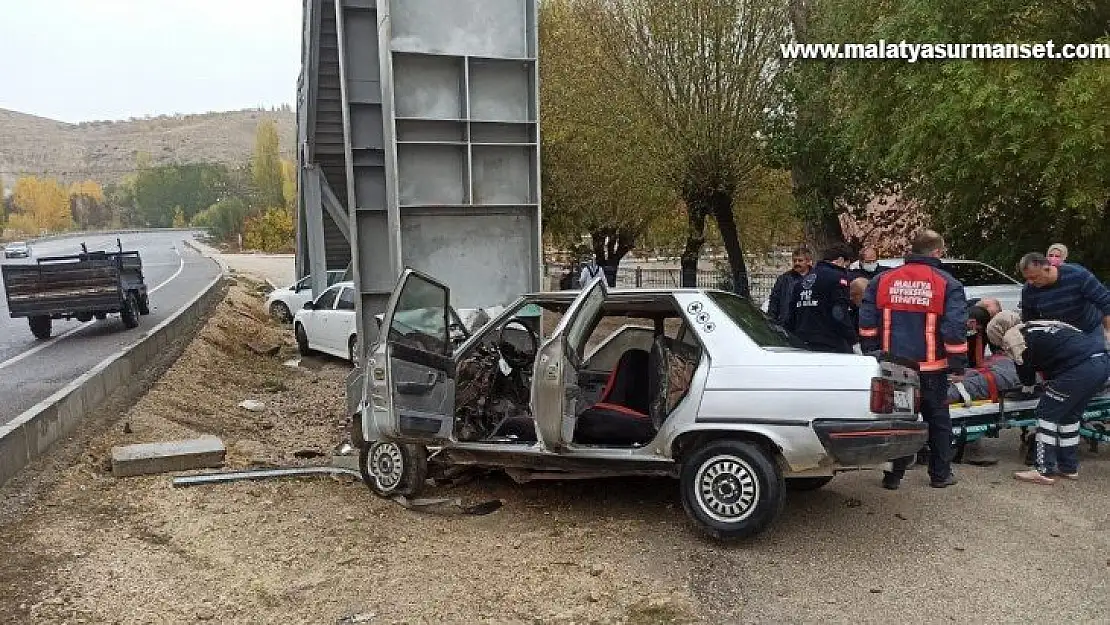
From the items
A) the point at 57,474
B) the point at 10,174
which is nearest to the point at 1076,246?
the point at 57,474

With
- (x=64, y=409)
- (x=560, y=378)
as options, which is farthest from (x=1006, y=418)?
(x=64, y=409)

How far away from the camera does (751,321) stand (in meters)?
5.29

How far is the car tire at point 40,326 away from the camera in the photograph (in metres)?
13.5

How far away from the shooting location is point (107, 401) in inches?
332

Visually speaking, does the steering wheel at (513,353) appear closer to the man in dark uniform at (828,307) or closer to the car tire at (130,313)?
the man in dark uniform at (828,307)

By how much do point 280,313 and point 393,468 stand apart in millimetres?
15323

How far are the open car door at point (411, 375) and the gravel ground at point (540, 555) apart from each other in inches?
25.0

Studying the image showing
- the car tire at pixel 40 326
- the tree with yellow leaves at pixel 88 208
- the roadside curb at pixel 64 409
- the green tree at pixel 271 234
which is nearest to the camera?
the roadside curb at pixel 64 409

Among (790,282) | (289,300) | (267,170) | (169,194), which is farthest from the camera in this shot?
(169,194)

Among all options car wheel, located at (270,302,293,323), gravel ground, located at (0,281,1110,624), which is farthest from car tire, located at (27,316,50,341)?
gravel ground, located at (0,281,1110,624)

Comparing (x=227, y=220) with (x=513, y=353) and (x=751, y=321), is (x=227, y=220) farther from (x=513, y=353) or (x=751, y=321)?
(x=751, y=321)

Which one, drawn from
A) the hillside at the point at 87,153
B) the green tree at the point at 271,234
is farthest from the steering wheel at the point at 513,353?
the hillside at the point at 87,153

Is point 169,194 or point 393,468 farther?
point 169,194

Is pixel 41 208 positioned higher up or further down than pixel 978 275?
higher up
